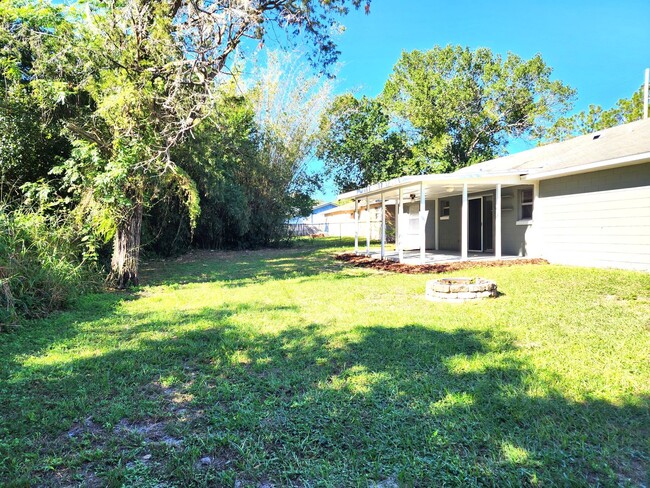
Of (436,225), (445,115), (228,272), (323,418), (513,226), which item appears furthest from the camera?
(445,115)

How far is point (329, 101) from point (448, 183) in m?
12.1

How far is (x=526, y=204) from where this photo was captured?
465 inches

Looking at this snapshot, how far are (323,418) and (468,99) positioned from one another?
25165 mm

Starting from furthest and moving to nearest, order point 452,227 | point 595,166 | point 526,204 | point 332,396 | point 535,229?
point 452,227 → point 526,204 → point 535,229 → point 595,166 → point 332,396

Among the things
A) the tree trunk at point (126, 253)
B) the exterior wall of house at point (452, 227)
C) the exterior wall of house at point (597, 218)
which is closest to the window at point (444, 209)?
the exterior wall of house at point (452, 227)

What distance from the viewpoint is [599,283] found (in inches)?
286

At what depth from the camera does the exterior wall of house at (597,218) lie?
27.4 ft

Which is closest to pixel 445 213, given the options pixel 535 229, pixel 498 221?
pixel 535 229

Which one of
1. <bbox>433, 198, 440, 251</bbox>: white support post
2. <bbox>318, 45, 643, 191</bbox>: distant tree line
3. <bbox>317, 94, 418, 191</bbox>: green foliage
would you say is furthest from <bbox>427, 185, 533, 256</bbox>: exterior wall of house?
<bbox>318, 45, 643, 191</bbox>: distant tree line

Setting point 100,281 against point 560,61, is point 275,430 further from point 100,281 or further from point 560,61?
point 560,61

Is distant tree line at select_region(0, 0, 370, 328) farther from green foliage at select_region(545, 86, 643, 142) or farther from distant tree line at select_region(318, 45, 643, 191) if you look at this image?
green foliage at select_region(545, 86, 643, 142)

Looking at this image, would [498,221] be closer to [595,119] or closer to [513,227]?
[513,227]

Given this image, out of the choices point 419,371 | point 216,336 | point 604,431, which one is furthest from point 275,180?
point 604,431

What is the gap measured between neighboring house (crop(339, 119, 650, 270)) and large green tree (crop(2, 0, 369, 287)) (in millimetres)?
5633
